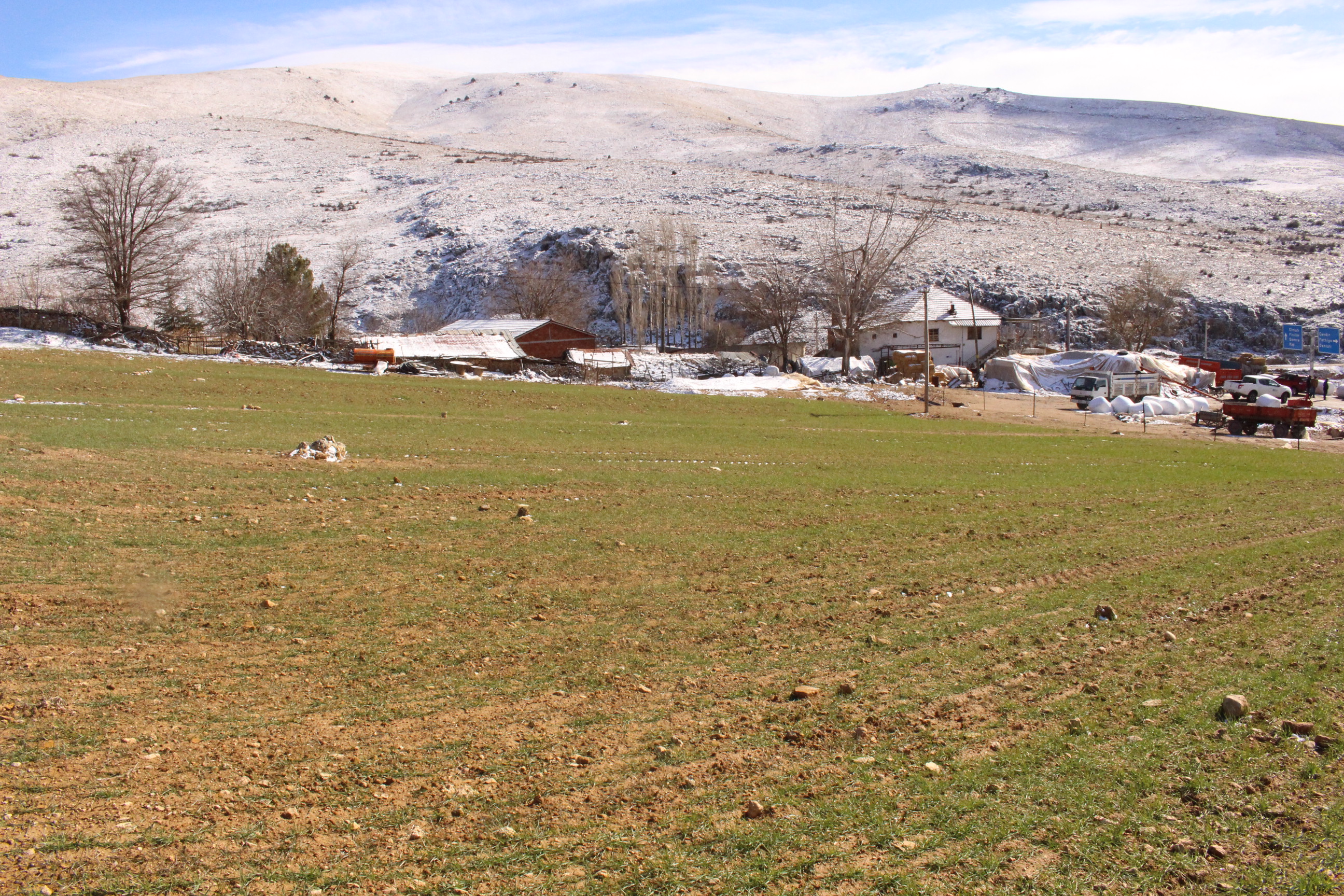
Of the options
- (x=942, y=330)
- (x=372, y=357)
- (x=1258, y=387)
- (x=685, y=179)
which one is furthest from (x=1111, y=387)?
(x=685, y=179)

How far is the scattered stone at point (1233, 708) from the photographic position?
7594mm

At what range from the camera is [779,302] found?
67.9 m

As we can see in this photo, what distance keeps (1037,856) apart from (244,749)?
18.5 ft

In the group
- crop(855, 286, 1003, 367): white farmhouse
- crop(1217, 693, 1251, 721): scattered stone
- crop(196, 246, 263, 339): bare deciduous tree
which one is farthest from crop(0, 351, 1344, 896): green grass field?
crop(855, 286, 1003, 367): white farmhouse

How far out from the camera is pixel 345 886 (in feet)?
17.1

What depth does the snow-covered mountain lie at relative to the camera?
310 feet

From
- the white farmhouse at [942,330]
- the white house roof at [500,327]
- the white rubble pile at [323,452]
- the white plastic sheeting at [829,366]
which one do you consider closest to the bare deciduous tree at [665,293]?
the white farmhouse at [942,330]

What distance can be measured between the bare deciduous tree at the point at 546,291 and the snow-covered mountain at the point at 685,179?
3.06 m

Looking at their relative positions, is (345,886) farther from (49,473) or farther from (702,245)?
(702,245)

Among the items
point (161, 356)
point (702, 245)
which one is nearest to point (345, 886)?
point (161, 356)

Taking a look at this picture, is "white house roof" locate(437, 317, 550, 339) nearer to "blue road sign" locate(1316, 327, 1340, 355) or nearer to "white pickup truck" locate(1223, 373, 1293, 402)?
"white pickup truck" locate(1223, 373, 1293, 402)

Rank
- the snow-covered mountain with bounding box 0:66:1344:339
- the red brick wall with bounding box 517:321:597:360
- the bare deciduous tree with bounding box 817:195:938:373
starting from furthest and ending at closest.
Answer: the snow-covered mountain with bounding box 0:66:1344:339 < the red brick wall with bounding box 517:321:597:360 < the bare deciduous tree with bounding box 817:195:938:373

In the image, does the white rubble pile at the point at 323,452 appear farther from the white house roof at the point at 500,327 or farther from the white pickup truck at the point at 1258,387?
the white pickup truck at the point at 1258,387

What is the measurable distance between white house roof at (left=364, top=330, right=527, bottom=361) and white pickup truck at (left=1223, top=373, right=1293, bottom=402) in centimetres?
4493
